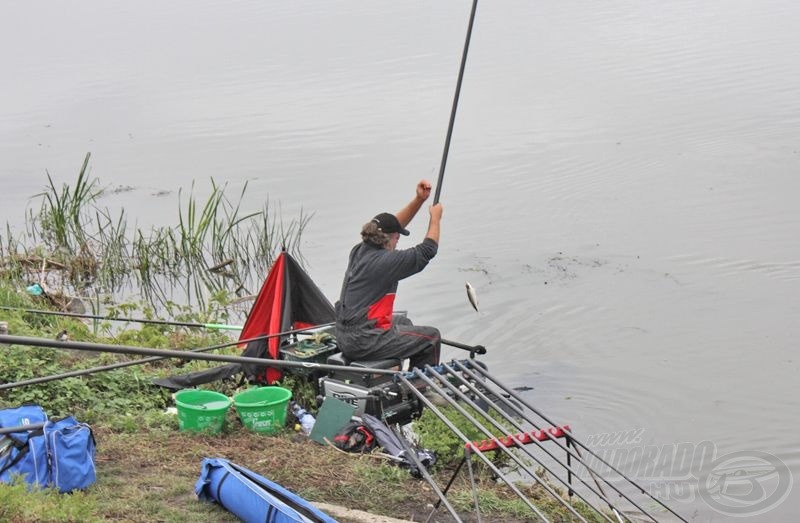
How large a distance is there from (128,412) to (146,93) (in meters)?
13.3

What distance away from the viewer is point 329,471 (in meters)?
5.35

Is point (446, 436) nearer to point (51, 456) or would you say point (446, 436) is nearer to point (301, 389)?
point (301, 389)

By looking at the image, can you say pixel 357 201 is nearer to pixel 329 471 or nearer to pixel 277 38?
pixel 329 471

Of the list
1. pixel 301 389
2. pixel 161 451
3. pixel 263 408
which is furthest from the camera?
pixel 301 389

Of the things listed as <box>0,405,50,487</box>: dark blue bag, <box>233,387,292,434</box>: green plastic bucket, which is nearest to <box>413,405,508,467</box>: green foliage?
<box>233,387,292,434</box>: green plastic bucket

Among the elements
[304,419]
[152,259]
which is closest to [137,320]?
A: [304,419]

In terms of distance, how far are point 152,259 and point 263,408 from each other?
5333 millimetres

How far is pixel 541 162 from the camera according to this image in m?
13.1

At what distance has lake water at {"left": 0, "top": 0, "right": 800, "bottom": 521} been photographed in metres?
7.86

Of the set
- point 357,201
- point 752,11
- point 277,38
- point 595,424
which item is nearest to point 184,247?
point 357,201

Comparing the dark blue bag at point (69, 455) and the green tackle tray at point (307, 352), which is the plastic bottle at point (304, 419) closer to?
the green tackle tray at point (307, 352)

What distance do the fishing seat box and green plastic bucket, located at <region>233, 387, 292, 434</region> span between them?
1.11 feet

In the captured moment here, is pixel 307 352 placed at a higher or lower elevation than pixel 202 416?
higher

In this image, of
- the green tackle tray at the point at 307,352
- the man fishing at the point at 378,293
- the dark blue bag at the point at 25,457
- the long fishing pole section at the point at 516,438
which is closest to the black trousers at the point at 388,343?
the man fishing at the point at 378,293
